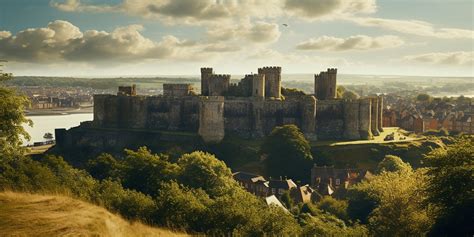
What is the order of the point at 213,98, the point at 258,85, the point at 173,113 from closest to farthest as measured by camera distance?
the point at 213,98, the point at 258,85, the point at 173,113

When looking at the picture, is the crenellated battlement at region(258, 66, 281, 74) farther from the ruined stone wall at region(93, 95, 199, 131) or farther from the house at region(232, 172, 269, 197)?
the house at region(232, 172, 269, 197)

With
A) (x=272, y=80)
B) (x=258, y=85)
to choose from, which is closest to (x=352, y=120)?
(x=272, y=80)

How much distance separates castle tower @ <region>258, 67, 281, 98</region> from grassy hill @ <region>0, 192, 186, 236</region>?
49706mm

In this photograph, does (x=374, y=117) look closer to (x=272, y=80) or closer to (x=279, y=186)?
(x=272, y=80)

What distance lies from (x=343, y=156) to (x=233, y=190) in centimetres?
2672

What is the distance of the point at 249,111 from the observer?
6412 centimetres

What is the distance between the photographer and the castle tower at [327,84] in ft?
226

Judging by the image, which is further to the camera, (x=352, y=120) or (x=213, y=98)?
(x=352, y=120)

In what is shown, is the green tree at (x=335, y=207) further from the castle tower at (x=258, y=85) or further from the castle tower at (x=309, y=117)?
the castle tower at (x=258, y=85)

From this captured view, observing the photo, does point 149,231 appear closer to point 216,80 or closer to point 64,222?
point 64,222

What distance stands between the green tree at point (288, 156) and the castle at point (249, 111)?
802 centimetres

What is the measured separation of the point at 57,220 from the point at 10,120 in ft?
24.2

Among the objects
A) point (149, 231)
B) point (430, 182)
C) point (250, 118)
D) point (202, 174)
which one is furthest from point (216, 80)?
point (149, 231)

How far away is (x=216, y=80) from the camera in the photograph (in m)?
67.5
